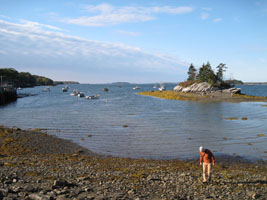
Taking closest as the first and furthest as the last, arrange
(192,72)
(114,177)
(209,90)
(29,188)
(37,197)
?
1. (37,197)
2. (29,188)
3. (114,177)
4. (209,90)
5. (192,72)

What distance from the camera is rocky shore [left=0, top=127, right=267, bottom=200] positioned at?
11.5 m

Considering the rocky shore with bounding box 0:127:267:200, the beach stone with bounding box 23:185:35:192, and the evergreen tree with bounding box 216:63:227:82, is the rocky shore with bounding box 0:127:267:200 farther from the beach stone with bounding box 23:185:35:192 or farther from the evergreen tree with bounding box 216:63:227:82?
the evergreen tree with bounding box 216:63:227:82

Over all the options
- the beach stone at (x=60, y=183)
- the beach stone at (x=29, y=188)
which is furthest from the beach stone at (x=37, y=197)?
the beach stone at (x=60, y=183)

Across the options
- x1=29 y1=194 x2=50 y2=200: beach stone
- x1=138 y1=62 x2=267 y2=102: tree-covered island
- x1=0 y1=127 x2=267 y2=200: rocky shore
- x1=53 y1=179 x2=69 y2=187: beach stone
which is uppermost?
x1=138 y1=62 x2=267 y2=102: tree-covered island

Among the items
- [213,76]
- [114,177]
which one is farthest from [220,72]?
[114,177]

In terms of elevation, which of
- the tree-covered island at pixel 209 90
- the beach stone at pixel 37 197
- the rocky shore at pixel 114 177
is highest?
the tree-covered island at pixel 209 90

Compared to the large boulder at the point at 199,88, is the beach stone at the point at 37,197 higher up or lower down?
lower down

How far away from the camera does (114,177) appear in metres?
14.4

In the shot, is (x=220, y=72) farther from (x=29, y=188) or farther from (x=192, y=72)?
(x=29, y=188)

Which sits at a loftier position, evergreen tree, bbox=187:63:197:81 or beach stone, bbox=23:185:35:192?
evergreen tree, bbox=187:63:197:81

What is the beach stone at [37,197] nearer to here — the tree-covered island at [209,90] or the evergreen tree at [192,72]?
the tree-covered island at [209,90]

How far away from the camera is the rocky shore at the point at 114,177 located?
11.5m

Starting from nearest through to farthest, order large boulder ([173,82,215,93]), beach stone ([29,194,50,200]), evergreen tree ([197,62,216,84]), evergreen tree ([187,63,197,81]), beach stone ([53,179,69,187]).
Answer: beach stone ([29,194,50,200]) → beach stone ([53,179,69,187]) → large boulder ([173,82,215,93]) → evergreen tree ([197,62,216,84]) → evergreen tree ([187,63,197,81])

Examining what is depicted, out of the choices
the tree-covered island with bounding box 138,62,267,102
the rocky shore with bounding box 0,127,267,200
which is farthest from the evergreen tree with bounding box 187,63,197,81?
the rocky shore with bounding box 0,127,267,200
